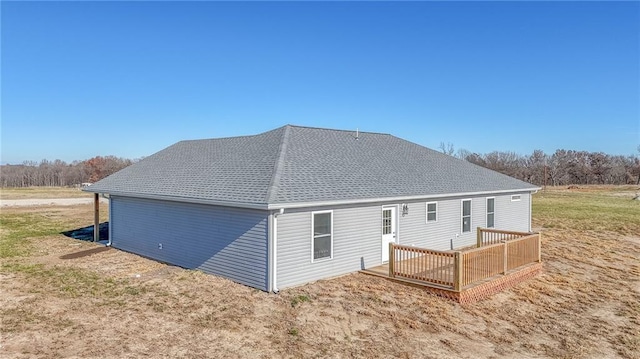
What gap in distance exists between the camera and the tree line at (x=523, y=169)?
73.9 m

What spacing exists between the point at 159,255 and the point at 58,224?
1414 centimetres

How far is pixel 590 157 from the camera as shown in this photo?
80.3 m

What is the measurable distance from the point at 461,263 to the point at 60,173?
330 ft

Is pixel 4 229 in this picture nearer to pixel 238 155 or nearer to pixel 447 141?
pixel 238 155

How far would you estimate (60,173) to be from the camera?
295ft

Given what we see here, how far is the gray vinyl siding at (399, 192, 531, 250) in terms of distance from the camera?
13.7m

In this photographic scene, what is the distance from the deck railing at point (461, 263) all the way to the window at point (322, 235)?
170 centimetres

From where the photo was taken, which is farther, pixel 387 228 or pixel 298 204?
pixel 387 228

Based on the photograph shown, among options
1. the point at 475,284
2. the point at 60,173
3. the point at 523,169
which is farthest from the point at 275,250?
the point at 60,173

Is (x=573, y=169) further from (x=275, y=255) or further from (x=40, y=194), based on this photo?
(x=40, y=194)

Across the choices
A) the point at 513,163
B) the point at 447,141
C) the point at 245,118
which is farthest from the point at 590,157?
the point at 245,118

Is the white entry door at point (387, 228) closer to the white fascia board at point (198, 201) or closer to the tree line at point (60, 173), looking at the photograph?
the white fascia board at point (198, 201)

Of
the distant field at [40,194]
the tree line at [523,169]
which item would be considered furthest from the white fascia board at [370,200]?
the tree line at [523,169]

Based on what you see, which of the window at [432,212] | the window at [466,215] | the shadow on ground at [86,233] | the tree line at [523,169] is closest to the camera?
the window at [432,212]
